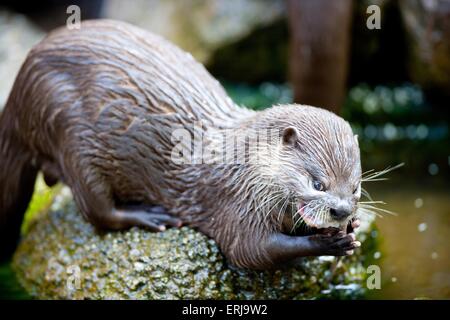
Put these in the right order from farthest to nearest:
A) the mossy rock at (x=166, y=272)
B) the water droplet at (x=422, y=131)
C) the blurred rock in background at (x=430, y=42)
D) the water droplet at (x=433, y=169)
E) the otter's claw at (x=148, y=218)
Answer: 1. the water droplet at (x=422, y=131)
2. the blurred rock in background at (x=430, y=42)
3. the water droplet at (x=433, y=169)
4. the otter's claw at (x=148, y=218)
5. the mossy rock at (x=166, y=272)

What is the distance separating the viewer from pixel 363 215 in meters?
4.17

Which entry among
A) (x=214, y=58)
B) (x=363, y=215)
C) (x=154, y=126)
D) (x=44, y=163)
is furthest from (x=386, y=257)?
(x=214, y=58)

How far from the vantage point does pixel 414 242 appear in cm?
450

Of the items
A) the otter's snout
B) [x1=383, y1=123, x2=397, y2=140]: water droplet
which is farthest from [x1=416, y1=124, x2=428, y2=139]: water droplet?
the otter's snout

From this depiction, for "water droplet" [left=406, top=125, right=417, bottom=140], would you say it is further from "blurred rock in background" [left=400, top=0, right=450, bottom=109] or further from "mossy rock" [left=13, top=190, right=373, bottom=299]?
"mossy rock" [left=13, top=190, right=373, bottom=299]

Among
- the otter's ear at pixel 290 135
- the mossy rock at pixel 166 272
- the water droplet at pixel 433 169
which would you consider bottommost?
the mossy rock at pixel 166 272

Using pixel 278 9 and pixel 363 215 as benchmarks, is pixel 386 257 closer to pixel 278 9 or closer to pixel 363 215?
pixel 363 215

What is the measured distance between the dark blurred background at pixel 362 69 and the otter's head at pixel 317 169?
3.41ft

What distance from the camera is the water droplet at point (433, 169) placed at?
5.58m

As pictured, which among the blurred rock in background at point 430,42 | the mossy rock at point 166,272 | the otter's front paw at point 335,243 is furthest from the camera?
the blurred rock in background at point 430,42

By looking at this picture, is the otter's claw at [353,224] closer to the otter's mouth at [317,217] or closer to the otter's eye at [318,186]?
the otter's mouth at [317,217]

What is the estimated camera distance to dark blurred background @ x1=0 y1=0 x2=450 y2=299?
4.66 meters

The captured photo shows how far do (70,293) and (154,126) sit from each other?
3.33ft

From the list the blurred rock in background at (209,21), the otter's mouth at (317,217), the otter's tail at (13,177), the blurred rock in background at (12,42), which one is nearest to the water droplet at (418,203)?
the otter's mouth at (317,217)
